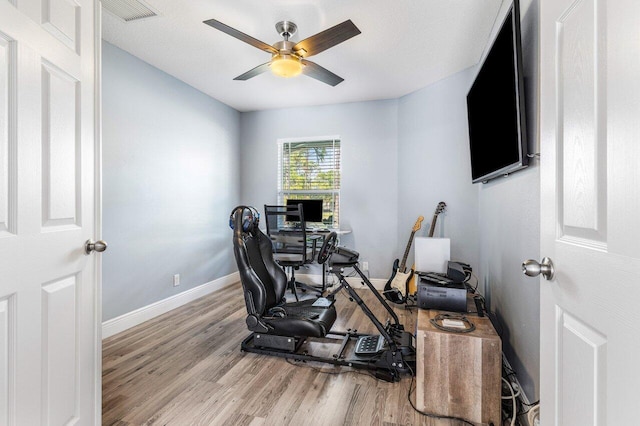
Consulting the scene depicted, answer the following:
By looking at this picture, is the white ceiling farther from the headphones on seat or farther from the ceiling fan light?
the headphones on seat

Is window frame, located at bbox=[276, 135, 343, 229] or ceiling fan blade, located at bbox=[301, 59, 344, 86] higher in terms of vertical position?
ceiling fan blade, located at bbox=[301, 59, 344, 86]

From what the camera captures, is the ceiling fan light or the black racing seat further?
the ceiling fan light

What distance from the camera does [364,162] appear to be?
168 inches

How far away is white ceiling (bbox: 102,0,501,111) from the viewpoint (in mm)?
2209

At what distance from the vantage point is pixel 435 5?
2.17 meters

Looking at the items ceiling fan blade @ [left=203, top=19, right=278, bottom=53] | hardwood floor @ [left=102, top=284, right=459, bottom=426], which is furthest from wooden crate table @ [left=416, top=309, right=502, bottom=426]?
ceiling fan blade @ [left=203, top=19, right=278, bottom=53]

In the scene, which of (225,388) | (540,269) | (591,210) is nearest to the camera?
(591,210)

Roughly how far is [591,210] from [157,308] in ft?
11.8

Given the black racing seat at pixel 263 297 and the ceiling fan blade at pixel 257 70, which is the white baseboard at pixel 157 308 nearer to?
the black racing seat at pixel 263 297

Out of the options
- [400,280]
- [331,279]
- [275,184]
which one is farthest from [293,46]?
[331,279]

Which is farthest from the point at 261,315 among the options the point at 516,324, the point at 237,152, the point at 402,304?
the point at 237,152

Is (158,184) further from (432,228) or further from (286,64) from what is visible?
(432,228)

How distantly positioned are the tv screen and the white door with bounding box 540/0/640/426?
2.15 ft

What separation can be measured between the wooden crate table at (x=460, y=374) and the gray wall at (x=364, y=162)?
8.27ft
